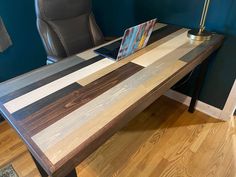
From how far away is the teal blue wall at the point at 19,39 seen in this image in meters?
1.50

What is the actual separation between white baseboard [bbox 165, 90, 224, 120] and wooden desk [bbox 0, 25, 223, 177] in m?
0.72

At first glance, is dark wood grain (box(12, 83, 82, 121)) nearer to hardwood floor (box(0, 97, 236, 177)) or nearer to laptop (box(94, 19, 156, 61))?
laptop (box(94, 19, 156, 61))

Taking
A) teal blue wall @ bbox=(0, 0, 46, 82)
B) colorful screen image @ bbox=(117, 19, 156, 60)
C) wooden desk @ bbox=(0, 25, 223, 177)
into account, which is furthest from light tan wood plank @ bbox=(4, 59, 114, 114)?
teal blue wall @ bbox=(0, 0, 46, 82)

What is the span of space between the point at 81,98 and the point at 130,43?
0.44 metres

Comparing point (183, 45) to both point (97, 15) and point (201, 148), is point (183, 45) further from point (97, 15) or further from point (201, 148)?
point (97, 15)

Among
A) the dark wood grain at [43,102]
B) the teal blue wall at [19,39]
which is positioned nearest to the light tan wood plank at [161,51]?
the dark wood grain at [43,102]

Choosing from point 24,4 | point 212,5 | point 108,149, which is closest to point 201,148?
point 108,149

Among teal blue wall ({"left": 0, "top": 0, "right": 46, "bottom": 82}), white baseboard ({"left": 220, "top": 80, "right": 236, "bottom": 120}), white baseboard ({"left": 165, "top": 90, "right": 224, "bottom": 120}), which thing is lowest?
white baseboard ({"left": 165, "top": 90, "right": 224, "bottom": 120})

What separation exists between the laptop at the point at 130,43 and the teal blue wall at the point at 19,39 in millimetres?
878

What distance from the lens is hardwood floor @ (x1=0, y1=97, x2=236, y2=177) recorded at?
4.25ft

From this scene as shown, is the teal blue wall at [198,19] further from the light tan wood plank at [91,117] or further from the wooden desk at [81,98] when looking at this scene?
the light tan wood plank at [91,117]

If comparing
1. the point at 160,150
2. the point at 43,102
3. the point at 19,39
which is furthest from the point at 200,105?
the point at 19,39

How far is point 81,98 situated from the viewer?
2.57 ft

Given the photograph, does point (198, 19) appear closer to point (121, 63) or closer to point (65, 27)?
point (121, 63)
